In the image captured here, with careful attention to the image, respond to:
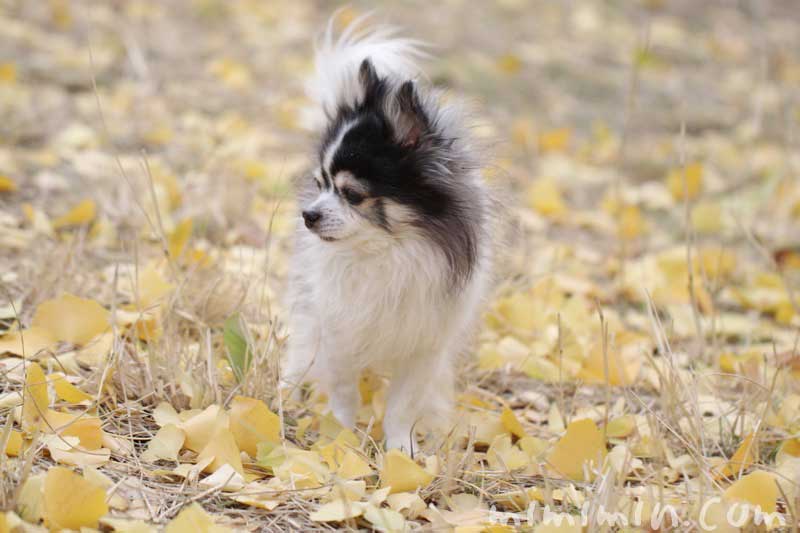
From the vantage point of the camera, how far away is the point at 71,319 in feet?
8.38

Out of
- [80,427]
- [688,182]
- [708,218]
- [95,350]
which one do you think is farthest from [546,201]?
[80,427]

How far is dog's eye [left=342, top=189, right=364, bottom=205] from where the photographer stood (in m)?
2.45

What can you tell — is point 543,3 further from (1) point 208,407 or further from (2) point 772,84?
(1) point 208,407

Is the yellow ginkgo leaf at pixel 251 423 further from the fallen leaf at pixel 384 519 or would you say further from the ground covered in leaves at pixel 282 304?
the fallen leaf at pixel 384 519

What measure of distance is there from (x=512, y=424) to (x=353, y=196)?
82 cm

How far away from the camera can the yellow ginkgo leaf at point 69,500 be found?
1.72m

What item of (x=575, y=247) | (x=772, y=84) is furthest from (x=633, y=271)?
(x=772, y=84)

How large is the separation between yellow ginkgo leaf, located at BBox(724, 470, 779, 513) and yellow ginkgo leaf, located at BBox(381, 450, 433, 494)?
71 cm

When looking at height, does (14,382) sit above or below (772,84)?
below

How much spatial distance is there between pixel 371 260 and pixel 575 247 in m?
2.23

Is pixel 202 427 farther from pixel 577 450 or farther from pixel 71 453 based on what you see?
pixel 577 450

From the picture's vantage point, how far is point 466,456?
2205 mm

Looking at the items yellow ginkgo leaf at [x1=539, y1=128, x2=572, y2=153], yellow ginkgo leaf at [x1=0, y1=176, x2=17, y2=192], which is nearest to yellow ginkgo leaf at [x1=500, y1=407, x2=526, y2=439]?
yellow ginkgo leaf at [x1=0, y1=176, x2=17, y2=192]

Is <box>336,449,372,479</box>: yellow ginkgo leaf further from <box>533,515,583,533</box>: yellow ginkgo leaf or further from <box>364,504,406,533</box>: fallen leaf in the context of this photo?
<box>533,515,583,533</box>: yellow ginkgo leaf
